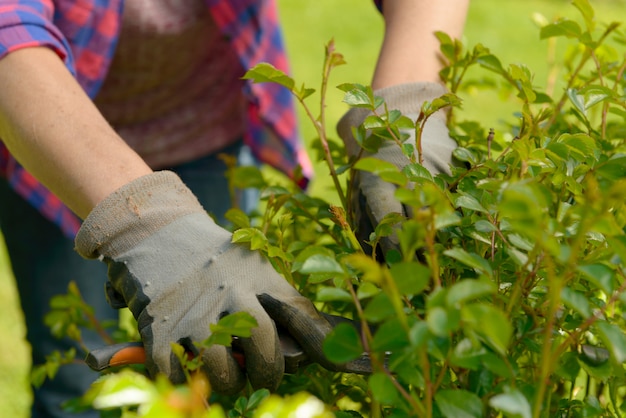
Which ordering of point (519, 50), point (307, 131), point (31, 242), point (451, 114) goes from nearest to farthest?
1. point (451, 114)
2. point (31, 242)
3. point (307, 131)
4. point (519, 50)

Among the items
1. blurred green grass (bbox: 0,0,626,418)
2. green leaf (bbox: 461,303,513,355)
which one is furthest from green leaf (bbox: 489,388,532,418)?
blurred green grass (bbox: 0,0,626,418)

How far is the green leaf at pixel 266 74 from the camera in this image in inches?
40.5

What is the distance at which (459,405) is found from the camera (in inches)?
28.4

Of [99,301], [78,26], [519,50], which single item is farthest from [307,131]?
[78,26]

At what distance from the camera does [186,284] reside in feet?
3.59

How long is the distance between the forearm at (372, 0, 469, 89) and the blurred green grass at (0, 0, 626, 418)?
3.13 meters

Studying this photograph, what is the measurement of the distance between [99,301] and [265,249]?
126 centimetres

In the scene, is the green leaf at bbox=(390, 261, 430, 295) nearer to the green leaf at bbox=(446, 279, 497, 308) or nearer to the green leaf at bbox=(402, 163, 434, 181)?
the green leaf at bbox=(446, 279, 497, 308)

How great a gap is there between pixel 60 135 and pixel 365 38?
239 inches

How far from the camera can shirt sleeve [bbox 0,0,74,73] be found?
4.27 feet

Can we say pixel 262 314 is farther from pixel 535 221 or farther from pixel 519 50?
pixel 519 50

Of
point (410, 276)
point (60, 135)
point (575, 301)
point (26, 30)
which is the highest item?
point (26, 30)

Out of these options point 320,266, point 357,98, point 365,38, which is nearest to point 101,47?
point 357,98

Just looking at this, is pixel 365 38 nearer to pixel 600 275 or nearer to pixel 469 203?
pixel 469 203
